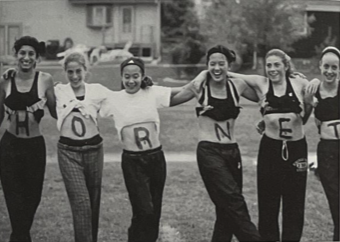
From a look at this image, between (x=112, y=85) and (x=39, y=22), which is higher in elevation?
(x=39, y=22)

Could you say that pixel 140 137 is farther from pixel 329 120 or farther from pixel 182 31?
pixel 182 31

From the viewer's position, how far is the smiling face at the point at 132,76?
429cm

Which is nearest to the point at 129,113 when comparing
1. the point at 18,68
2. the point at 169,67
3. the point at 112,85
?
the point at 18,68

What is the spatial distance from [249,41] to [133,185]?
7.74 feet

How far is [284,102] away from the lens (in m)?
4.30

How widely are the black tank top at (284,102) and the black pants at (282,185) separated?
22cm

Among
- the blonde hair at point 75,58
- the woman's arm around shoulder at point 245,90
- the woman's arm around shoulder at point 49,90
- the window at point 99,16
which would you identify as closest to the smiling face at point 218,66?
the woman's arm around shoulder at point 245,90

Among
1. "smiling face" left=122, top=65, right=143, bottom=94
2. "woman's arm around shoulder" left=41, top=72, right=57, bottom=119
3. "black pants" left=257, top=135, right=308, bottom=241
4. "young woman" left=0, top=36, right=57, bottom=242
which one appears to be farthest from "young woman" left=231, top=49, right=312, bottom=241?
"young woman" left=0, top=36, right=57, bottom=242

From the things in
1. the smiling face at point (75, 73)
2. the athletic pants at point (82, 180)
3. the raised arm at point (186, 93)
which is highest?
the smiling face at point (75, 73)

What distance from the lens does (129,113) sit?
4305 mm

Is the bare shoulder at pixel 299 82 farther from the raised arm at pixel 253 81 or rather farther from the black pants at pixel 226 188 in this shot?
the black pants at pixel 226 188

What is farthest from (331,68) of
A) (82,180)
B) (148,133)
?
(82,180)

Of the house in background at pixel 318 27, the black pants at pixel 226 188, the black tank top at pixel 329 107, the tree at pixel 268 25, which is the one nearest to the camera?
the black pants at pixel 226 188

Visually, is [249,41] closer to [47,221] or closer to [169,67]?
[169,67]
